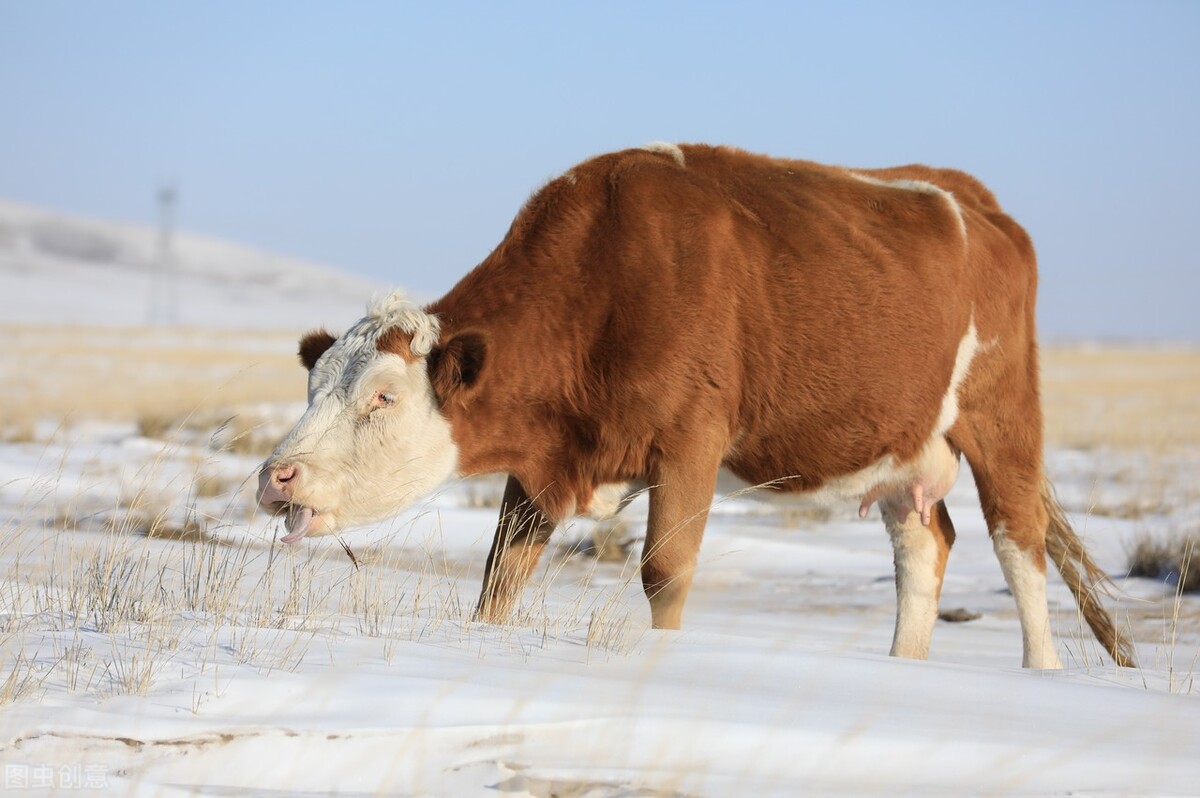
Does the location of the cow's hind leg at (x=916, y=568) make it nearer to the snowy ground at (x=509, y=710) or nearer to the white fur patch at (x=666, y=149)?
the snowy ground at (x=509, y=710)

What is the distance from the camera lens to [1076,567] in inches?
278

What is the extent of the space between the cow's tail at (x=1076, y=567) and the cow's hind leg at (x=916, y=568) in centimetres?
55

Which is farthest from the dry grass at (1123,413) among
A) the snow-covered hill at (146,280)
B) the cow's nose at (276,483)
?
the snow-covered hill at (146,280)

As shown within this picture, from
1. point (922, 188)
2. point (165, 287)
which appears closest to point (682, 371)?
point (922, 188)

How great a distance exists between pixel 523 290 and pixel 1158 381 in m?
46.6

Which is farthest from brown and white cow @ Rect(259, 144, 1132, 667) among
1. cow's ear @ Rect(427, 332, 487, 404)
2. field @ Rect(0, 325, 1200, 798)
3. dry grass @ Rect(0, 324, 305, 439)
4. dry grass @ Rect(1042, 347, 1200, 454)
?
dry grass @ Rect(1042, 347, 1200, 454)

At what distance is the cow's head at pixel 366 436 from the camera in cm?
552

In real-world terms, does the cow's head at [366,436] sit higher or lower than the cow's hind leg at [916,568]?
higher

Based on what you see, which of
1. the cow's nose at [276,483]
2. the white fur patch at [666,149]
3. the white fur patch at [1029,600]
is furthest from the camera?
the white fur patch at [1029,600]

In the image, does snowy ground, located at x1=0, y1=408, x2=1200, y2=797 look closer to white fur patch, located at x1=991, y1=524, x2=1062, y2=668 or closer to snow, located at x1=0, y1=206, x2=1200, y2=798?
snow, located at x1=0, y1=206, x2=1200, y2=798

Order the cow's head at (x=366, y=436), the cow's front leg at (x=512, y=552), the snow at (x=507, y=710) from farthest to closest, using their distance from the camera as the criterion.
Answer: the cow's front leg at (x=512, y=552)
the cow's head at (x=366, y=436)
the snow at (x=507, y=710)

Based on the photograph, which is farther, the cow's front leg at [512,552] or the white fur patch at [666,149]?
the white fur patch at [666,149]

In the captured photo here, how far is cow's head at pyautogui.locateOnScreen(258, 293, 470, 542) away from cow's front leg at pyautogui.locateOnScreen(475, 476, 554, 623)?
41cm

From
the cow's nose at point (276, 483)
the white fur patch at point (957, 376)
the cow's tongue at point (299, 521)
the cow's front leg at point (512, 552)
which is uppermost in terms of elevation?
the white fur patch at point (957, 376)
